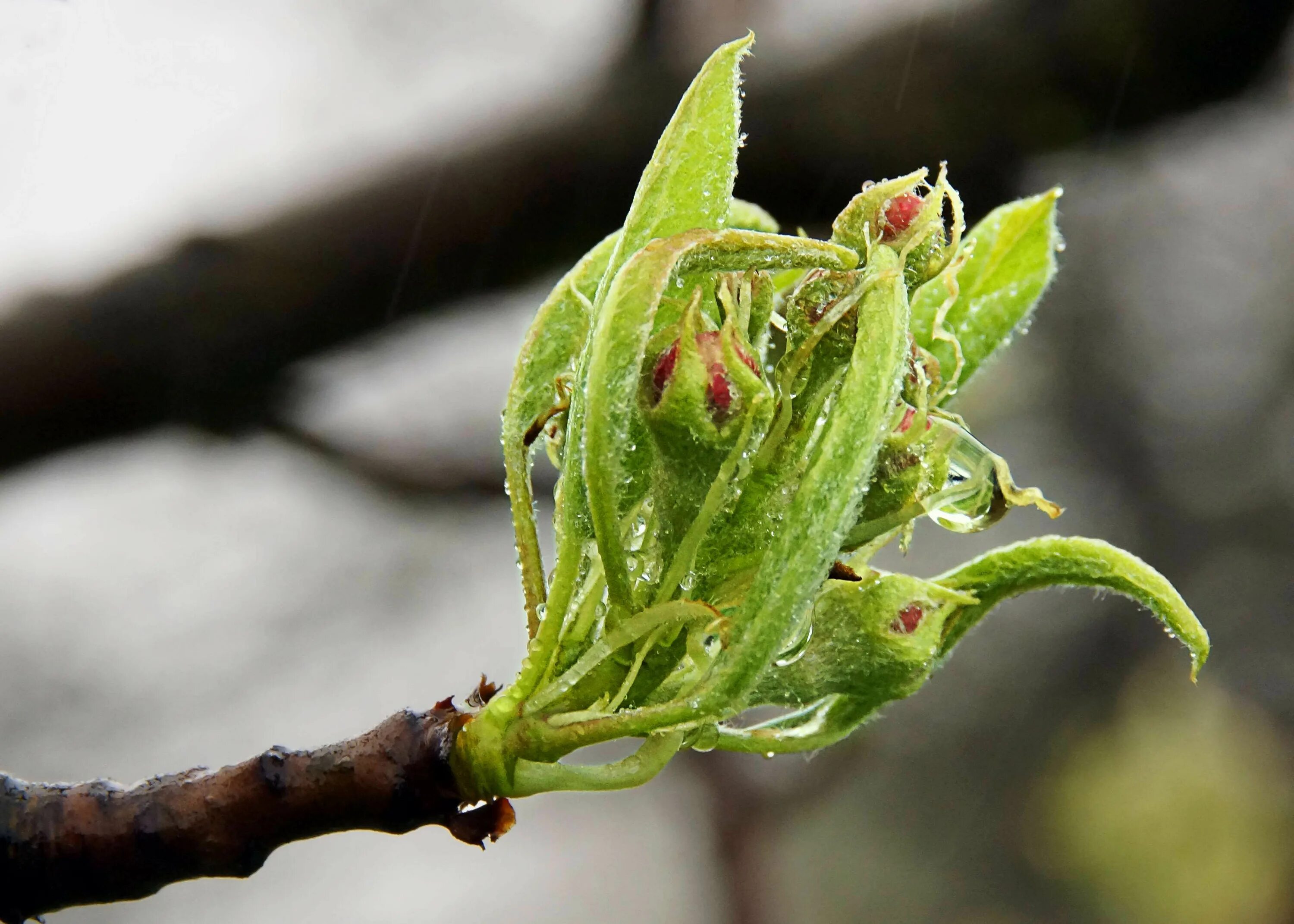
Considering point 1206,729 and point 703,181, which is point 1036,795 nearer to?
point 1206,729

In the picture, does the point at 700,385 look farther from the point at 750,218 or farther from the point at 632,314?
the point at 750,218

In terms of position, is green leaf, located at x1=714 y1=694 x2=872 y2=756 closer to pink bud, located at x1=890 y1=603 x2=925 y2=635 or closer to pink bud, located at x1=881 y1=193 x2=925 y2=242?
pink bud, located at x1=890 y1=603 x2=925 y2=635

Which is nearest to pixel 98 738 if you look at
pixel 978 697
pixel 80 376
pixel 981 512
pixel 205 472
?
pixel 205 472

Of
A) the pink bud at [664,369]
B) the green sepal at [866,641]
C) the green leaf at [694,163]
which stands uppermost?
the green leaf at [694,163]

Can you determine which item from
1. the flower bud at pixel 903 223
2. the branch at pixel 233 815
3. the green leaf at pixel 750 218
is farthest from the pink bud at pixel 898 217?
the branch at pixel 233 815

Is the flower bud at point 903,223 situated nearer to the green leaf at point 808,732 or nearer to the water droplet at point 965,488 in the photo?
the water droplet at point 965,488
